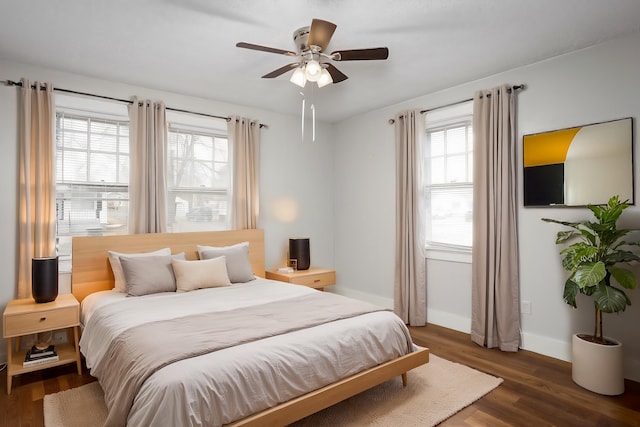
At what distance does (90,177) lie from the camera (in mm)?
3555

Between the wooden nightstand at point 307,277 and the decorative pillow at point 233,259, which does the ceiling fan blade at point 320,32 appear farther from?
the wooden nightstand at point 307,277

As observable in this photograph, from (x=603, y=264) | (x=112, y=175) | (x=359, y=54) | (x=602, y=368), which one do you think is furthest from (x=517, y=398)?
(x=112, y=175)

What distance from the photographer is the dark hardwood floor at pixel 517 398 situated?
2.24 metres

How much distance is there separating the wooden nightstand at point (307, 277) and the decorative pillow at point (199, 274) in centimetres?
88

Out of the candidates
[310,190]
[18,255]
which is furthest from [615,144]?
[18,255]

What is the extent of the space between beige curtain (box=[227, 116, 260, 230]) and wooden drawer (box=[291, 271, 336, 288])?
0.87 m

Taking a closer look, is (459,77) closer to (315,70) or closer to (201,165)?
(315,70)

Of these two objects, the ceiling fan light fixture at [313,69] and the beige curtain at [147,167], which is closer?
the ceiling fan light fixture at [313,69]

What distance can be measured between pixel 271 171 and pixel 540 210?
10.1 ft

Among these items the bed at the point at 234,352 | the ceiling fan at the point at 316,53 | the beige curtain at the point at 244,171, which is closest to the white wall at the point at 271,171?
the beige curtain at the point at 244,171

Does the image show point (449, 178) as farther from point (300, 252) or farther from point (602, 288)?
point (300, 252)

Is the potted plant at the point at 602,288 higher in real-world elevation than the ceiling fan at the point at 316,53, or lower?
lower

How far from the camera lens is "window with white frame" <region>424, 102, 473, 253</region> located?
153 inches

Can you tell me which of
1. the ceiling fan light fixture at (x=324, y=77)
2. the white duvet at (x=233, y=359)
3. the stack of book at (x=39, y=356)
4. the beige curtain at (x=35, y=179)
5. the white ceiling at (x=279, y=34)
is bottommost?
the stack of book at (x=39, y=356)
